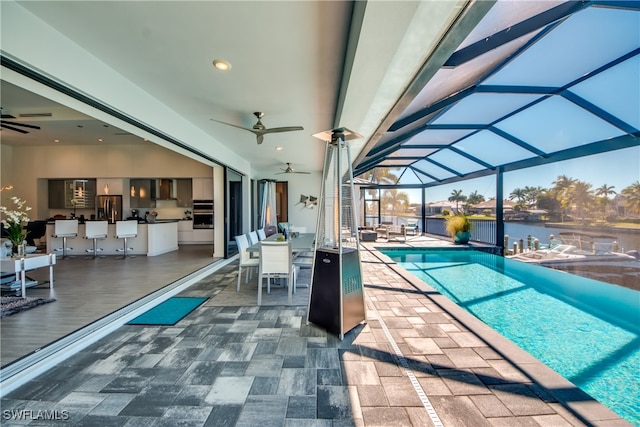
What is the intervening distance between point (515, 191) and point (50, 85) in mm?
10557

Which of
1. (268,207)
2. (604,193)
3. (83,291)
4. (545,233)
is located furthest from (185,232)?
(545,233)

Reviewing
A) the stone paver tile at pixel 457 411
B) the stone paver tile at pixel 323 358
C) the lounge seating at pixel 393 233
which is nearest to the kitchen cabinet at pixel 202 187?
the lounge seating at pixel 393 233

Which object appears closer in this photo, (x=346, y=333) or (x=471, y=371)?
(x=471, y=371)

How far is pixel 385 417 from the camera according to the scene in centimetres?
155

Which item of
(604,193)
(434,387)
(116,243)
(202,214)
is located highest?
(604,193)

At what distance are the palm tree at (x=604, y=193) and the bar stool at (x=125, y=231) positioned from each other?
11229mm

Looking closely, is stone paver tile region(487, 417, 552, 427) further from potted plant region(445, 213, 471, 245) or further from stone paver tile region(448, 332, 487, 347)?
potted plant region(445, 213, 471, 245)

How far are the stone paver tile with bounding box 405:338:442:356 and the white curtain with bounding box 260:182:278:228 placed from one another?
17.9 ft

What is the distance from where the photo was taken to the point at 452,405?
1646 millimetres

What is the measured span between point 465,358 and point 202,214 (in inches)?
316

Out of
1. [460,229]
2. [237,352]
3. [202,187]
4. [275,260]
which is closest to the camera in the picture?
[237,352]

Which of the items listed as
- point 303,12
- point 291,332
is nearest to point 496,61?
point 303,12

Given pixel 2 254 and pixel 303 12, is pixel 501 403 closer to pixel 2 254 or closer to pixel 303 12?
pixel 303 12

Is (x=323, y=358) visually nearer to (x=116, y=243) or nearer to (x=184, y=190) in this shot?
(x=116, y=243)
